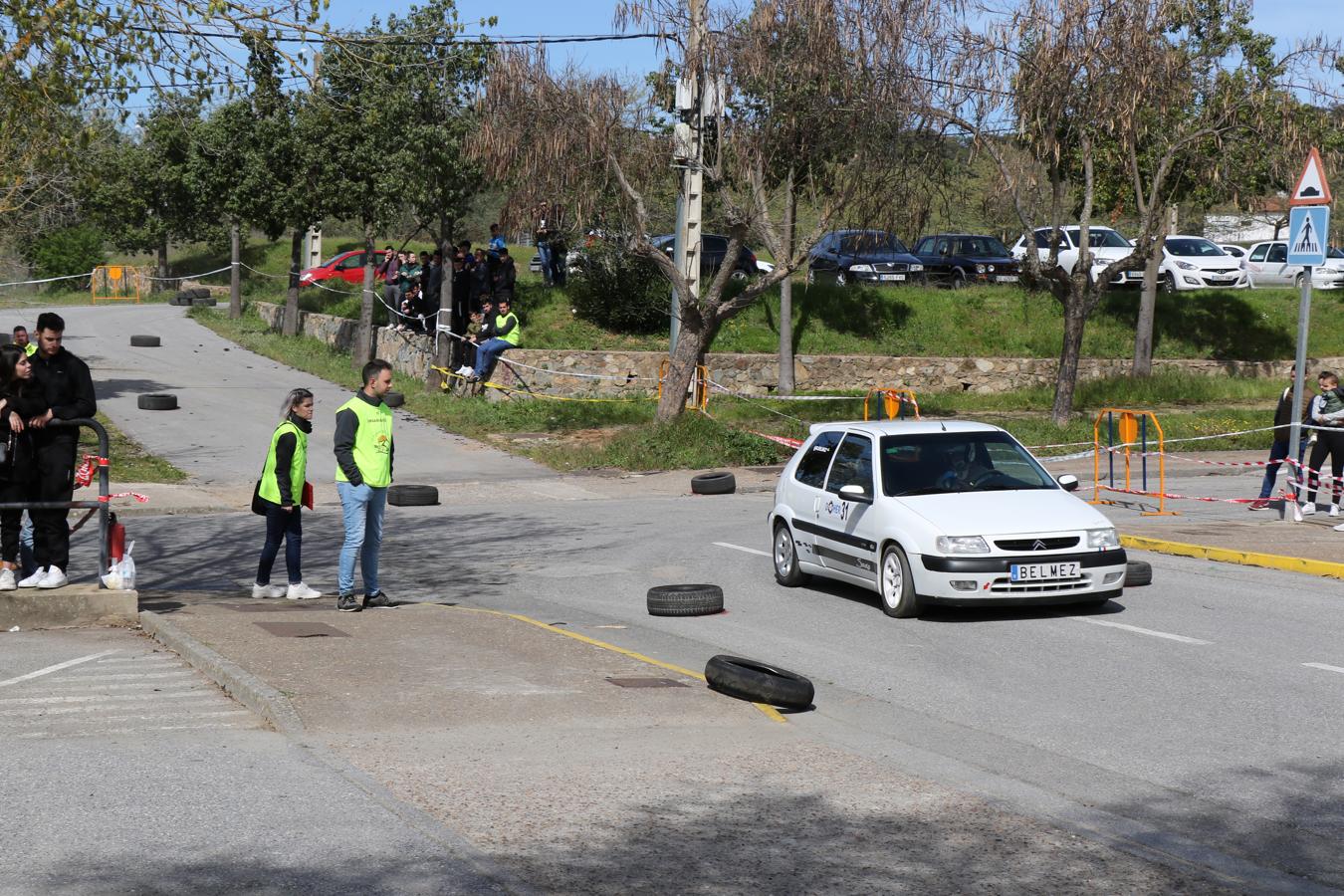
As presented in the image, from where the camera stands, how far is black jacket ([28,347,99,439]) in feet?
35.5

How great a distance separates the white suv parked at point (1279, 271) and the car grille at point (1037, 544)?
99.3 feet

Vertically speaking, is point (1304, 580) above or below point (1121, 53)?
below

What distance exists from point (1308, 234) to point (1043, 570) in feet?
20.0

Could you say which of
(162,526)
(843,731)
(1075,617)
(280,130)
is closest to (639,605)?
(1075,617)

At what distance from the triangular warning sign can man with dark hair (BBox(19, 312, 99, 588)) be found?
1155 cm

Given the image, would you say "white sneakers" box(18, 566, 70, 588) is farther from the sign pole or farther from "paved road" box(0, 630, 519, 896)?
the sign pole

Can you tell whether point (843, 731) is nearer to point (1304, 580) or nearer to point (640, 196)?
point (1304, 580)

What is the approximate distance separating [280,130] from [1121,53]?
17.5m

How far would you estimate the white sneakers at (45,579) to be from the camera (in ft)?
34.7

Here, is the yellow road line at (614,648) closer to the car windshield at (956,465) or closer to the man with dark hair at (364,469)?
the man with dark hair at (364,469)

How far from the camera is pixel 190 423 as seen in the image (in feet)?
86.6

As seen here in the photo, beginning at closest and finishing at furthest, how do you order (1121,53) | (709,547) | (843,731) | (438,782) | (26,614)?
1. (438,782)
2. (843,731)
3. (26,614)
4. (709,547)
5. (1121,53)

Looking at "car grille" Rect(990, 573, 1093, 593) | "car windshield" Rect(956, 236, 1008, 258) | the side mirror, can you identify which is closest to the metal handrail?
the side mirror

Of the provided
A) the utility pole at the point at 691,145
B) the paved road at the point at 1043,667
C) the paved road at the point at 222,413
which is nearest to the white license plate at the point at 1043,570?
the paved road at the point at 1043,667
